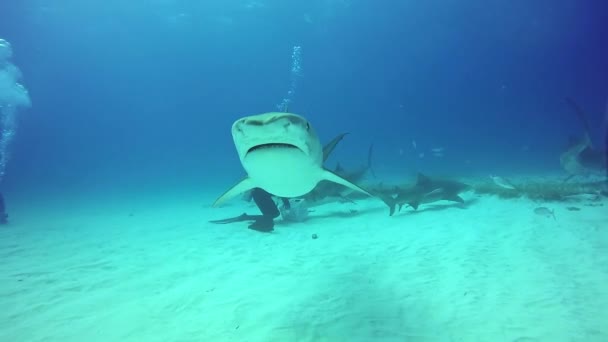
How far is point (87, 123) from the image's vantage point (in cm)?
15562

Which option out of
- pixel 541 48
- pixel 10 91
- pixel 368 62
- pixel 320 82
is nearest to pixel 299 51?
pixel 368 62

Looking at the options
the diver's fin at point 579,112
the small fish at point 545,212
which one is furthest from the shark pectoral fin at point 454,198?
the diver's fin at point 579,112

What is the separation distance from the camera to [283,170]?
10.5ft

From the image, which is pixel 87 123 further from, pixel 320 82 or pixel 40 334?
pixel 40 334

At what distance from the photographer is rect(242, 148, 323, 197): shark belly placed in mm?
2928

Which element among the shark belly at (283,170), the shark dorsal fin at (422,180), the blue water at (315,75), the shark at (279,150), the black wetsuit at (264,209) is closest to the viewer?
the shark at (279,150)

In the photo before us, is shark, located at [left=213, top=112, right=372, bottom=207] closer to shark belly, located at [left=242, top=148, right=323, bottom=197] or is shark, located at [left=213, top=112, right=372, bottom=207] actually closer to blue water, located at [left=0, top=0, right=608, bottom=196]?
shark belly, located at [left=242, top=148, right=323, bottom=197]

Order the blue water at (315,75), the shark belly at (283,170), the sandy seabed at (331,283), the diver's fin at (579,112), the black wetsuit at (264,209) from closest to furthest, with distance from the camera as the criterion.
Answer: the shark belly at (283,170) → the sandy seabed at (331,283) → the diver's fin at (579,112) → the black wetsuit at (264,209) → the blue water at (315,75)

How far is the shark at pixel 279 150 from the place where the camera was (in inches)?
101

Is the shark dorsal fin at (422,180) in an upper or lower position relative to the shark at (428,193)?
upper

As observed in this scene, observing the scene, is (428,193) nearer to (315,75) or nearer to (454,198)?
(454,198)

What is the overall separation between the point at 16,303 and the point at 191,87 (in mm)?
121907

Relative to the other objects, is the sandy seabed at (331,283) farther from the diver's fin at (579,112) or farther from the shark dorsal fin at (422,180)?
the diver's fin at (579,112)

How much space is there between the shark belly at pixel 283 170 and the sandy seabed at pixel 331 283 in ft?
4.83
